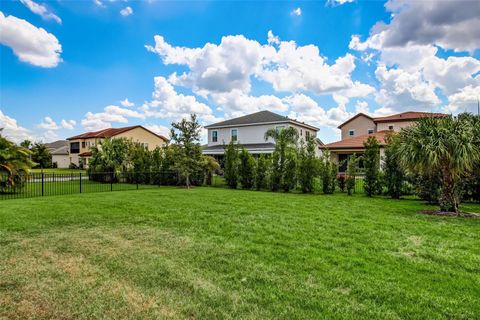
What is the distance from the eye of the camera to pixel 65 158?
1970 inches

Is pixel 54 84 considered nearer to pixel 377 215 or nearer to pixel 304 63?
pixel 304 63

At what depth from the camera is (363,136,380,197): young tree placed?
1239 centimetres

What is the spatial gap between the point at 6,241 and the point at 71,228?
119 cm

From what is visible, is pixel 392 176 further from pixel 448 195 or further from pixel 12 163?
pixel 12 163

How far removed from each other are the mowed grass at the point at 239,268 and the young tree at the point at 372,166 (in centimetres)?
533

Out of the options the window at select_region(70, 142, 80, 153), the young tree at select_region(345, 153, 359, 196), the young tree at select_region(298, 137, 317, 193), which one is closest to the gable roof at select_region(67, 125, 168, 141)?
the window at select_region(70, 142, 80, 153)

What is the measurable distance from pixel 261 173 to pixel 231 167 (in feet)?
6.70

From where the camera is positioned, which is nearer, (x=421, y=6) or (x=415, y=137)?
(x=415, y=137)

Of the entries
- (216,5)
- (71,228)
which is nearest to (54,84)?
(216,5)

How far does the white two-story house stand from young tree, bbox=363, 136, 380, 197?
14007 millimetres

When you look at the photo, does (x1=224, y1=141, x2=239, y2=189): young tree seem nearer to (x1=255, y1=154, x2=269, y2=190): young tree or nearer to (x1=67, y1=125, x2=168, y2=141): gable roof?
(x1=255, y1=154, x2=269, y2=190): young tree

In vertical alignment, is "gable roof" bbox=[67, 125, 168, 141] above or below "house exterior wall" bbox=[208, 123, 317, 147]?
above

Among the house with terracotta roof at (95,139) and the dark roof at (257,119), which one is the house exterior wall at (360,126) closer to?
the dark roof at (257,119)

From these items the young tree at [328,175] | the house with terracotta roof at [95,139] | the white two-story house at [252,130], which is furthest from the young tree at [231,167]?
the house with terracotta roof at [95,139]
